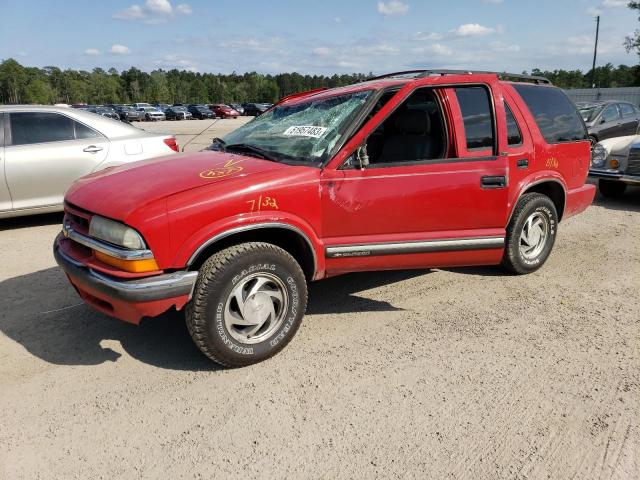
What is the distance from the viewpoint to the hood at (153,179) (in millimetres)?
3057

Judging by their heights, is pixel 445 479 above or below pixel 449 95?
below

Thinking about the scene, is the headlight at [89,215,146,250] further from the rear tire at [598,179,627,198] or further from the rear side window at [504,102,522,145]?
the rear tire at [598,179,627,198]

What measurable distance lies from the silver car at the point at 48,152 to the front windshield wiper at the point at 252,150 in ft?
8.83

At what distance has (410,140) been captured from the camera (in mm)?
4117

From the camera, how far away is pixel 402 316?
4.03 m

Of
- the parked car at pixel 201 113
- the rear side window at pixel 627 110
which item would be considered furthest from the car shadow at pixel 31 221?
the parked car at pixel 201 113

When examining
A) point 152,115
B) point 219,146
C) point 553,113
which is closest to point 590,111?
point 553,113

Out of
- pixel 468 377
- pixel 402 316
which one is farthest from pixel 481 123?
pixel 468 377

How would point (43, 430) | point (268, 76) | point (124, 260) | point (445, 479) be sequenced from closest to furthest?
point (445, 479) → point (43, 430) → point (124, 260) → point (268, 76)

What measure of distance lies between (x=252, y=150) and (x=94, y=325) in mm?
1799

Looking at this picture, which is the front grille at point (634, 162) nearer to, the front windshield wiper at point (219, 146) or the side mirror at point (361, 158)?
the side mirror at point (361, 158)

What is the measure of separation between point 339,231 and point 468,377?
1.27 metres

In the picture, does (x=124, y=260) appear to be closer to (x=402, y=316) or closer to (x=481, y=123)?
(x=402, y=316)

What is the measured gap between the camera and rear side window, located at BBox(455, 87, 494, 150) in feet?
13.2
